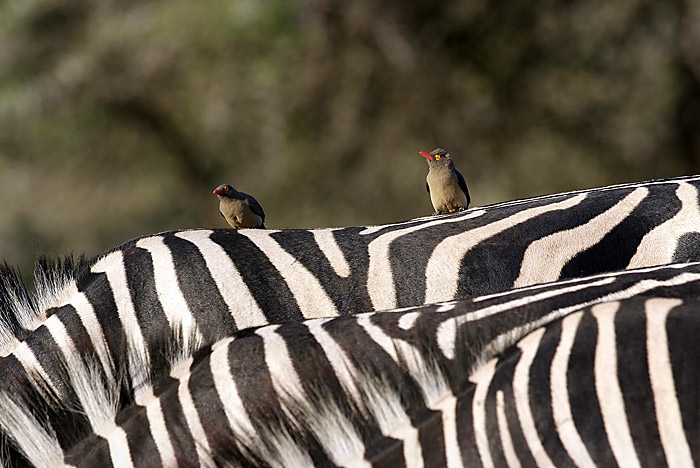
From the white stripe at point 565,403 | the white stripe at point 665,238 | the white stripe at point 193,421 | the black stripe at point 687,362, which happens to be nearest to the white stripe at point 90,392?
the white stripe at point 193,421

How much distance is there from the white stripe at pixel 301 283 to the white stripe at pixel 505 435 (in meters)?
0.61

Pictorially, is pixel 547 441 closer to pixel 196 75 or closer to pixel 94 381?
pixel 94 381

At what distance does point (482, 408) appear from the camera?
86cm

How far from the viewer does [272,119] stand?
6621 millimetres

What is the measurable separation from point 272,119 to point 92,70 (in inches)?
62.8

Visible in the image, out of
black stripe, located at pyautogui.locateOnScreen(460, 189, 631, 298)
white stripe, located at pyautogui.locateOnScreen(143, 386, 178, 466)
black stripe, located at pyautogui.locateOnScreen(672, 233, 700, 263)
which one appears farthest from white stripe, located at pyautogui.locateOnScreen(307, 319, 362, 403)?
black stripe, located at pyautogui.locateOnScreen(672, 233, 700, 263)

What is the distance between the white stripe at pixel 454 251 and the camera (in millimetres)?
1511

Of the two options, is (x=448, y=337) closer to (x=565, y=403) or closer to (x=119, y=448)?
(x=565, y=403)

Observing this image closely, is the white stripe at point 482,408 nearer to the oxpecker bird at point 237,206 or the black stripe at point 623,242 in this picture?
the black stripe at point 623,242

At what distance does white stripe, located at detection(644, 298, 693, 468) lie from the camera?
2.59 feet

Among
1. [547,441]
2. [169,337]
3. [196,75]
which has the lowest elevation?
[547,441]

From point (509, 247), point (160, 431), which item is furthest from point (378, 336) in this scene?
point (509, 247)

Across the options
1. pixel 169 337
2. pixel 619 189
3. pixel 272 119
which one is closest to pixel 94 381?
pixel 169 337

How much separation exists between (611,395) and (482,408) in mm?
131
